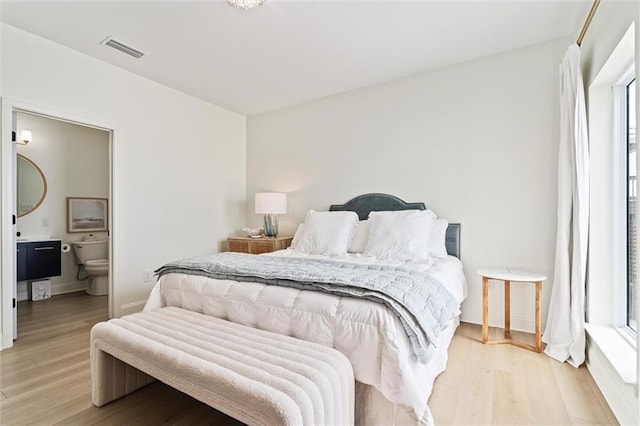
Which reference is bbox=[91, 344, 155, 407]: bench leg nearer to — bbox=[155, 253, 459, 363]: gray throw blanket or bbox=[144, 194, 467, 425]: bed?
bbox=[144, 194, 467, 425]: bed

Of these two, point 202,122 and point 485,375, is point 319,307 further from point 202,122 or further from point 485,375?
point 202,122

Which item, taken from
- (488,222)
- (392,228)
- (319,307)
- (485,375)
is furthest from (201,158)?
(485,375)

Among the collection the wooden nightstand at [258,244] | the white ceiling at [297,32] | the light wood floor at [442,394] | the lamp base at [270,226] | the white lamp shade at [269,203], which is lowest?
the light wood floor at [442,394]

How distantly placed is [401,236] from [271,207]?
184cm

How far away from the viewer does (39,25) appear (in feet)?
8.31

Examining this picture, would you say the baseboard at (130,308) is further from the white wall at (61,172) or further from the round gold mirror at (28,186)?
the round gold mirror at (28,186)

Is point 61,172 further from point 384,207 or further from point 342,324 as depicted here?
point 342,324

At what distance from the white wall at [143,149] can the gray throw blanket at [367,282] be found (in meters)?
1.40

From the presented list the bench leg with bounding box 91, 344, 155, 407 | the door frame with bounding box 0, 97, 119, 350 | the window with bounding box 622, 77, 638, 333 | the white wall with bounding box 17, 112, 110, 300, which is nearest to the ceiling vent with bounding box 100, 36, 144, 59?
the door frame with bounding box 0, 97, 119, 350

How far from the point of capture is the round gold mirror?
13.2 feet

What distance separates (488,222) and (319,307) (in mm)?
2157

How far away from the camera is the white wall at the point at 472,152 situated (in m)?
2.76

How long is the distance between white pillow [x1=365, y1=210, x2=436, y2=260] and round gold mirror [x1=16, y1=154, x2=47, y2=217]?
439 centimetres

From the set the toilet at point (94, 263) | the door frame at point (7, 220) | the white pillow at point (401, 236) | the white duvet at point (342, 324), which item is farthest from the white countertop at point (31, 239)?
the white pillow at point (401, 236)
